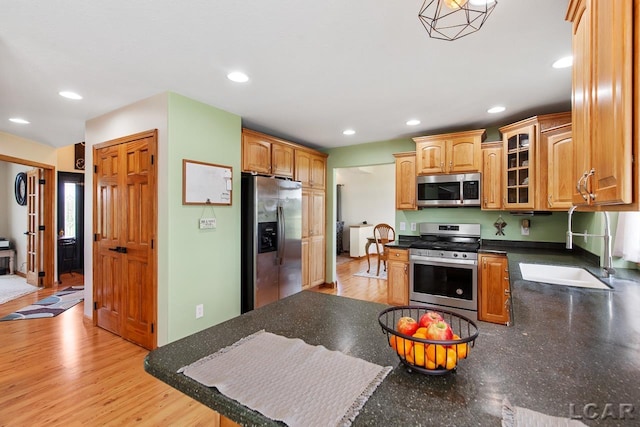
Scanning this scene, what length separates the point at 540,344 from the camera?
1.04 meters

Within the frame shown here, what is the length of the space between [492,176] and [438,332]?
3.26 m

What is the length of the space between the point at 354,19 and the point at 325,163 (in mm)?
3390

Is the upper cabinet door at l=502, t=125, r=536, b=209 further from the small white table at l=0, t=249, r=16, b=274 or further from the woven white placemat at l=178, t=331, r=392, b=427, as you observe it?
the small white table at l=0, t=249, r=16, b=274

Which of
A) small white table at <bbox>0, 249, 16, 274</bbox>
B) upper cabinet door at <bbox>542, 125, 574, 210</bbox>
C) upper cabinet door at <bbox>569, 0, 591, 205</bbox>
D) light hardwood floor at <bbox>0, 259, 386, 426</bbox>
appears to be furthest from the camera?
small white table at <bbox>0, 249, 16, 274</bbox>

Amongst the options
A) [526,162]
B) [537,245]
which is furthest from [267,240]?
[537,245]

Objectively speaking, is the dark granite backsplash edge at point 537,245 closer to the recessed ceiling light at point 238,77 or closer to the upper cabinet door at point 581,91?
the upper cabinet door at point 581,91

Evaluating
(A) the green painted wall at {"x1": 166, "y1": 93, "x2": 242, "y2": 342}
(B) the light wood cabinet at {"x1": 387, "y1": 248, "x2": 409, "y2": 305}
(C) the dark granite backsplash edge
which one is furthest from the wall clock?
(C) the dark granite backsplash edge

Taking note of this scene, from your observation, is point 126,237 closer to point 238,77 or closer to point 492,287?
point 238,77

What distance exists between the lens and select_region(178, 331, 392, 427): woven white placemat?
2.26ft

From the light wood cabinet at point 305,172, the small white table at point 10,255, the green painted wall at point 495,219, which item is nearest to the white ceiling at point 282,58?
the light wood cabinet at point 305,172

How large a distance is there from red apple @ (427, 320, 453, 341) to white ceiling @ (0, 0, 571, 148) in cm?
152

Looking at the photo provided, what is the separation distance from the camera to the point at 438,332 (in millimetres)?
801

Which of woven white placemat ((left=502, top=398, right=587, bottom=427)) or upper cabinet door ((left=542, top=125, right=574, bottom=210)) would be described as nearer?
woven white placemat ((left=502, top=398, right=587, bottom=427))

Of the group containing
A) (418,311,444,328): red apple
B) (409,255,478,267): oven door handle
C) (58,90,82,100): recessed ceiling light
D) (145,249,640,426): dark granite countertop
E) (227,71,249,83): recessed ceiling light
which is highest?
(227,71,249,83): recessed ceiling light
